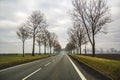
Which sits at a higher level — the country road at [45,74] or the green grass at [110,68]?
the green grass at [110,68]

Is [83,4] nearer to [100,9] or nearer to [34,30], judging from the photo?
[100,9]

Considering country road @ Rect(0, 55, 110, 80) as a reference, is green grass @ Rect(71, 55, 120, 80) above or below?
above

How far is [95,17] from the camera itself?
106 ft

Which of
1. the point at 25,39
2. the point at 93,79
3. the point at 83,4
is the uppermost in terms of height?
the point at 83,4

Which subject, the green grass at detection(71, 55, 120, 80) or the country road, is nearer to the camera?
the green grass at detection(71, 55, 120, 80)

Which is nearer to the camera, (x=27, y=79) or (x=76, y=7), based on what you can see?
(x=27, y=79)

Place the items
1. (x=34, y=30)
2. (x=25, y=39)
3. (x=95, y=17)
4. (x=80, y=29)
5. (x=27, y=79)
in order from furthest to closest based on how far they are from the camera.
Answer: (x=25, y=39) < (x=80, y=29) < (x=34, y=30) < (x=95, y=17) < (x=27, y=79)

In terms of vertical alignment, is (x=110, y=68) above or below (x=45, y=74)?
above

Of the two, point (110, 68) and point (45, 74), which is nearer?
point (110, 68)

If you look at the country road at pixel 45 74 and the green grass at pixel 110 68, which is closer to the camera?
the green grass at pixel 110 68

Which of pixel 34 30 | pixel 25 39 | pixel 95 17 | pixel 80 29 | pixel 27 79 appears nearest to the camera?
pixel 27 79

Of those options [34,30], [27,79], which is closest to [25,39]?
[34,30]

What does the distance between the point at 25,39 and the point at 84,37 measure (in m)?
19.7

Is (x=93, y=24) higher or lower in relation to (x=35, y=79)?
higher
